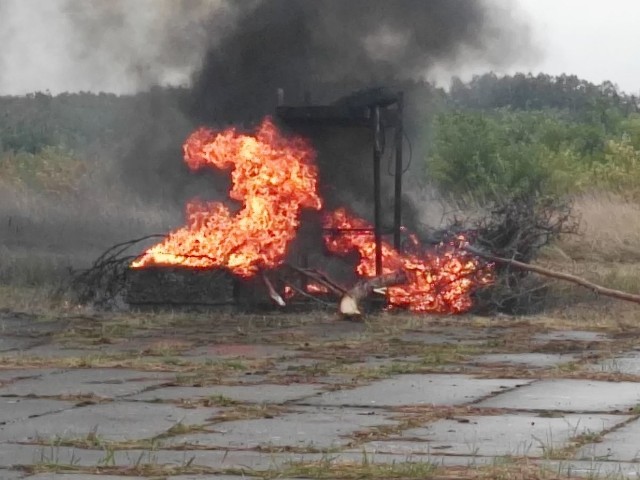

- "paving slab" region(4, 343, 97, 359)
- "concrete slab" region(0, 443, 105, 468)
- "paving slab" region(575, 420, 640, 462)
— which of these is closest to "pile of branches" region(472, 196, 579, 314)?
"paving slab" region(4, 343, 97, 359)

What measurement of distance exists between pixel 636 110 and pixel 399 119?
48.4 meters

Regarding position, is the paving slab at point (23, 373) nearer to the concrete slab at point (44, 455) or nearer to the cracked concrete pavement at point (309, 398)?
the cracked concrete pavement at point (309, 398)

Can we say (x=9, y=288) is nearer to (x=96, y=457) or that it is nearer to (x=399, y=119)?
(x=399, y=119)

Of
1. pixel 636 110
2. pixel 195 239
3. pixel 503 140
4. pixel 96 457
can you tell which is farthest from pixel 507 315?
pixel 636 110

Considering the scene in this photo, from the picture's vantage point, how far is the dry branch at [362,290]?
14836 mm

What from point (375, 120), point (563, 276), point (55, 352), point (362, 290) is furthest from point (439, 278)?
point (55, 352)

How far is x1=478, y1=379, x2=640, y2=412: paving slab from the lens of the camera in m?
8.91

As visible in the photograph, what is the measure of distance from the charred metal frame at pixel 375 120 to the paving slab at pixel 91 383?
5.62 meters

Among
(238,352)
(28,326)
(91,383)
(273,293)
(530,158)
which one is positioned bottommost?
(91,383)

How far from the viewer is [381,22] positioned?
737 inches

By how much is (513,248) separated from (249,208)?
2.83 metres

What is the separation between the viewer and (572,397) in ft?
30.7

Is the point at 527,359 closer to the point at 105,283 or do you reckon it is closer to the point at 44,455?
the point at 44,455

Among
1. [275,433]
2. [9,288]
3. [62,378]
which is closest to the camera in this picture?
[275,433]
